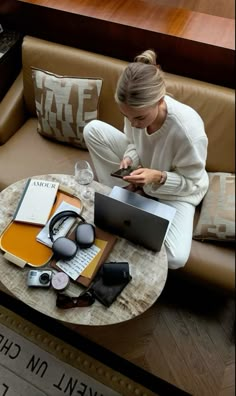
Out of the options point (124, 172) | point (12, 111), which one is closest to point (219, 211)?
point (124, 172)

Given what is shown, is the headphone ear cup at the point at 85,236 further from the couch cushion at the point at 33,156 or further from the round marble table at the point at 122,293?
the couch cushion at the point at 33,156

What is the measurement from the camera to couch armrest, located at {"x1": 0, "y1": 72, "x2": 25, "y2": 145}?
1290 mm

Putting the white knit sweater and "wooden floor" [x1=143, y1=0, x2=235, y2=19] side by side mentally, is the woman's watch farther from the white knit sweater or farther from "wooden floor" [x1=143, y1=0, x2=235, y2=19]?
"wooden floor" [x1=143, y1=0, x2=235, y2=19]

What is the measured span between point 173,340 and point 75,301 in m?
0.34

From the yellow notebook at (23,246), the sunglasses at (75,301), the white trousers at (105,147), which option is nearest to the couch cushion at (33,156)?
the white trousers at (105,147)

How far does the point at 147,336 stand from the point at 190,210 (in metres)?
0.46

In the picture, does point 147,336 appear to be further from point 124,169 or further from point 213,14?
point 213,14

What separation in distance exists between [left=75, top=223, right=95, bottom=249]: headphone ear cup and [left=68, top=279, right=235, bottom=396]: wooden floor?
31 cm

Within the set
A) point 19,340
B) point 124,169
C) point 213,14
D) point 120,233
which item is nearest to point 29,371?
point 19,340

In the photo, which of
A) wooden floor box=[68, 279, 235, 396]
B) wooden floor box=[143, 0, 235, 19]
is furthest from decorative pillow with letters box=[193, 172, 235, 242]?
wooden floor box=[143, 0, 235, 19]

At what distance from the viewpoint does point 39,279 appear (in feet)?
2.87

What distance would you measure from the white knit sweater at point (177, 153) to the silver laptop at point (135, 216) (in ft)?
0.27

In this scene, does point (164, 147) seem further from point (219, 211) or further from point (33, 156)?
point (33, 156)

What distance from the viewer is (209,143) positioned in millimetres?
677
